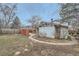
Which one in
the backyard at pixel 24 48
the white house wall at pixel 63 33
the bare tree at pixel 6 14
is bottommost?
the backyard at pixel 24 48

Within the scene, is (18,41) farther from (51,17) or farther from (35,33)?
(51,17)

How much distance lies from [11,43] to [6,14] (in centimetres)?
28

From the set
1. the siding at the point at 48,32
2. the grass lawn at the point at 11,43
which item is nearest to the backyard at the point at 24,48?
the grass lawn at the point at 11,43

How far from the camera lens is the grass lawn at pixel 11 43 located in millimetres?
1762

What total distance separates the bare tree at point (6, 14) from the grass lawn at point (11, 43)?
12 cm

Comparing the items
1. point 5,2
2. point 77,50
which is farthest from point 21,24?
point 77,50

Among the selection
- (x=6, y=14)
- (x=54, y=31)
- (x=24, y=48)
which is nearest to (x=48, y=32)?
(x=54, y=31)

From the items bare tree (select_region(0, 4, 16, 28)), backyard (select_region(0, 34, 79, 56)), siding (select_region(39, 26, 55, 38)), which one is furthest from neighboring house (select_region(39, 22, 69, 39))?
bare tree (select_region(0, 4, 16, 28))

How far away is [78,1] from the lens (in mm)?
1780

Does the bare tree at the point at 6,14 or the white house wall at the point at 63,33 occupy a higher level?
the bare tree at the point at 6,14

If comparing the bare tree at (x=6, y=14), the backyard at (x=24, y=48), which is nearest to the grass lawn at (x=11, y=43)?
the backyard at (x=24, y=48)

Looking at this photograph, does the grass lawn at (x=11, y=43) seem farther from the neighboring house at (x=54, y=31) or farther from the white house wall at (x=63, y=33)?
the white house wall at (x=63, y=33)

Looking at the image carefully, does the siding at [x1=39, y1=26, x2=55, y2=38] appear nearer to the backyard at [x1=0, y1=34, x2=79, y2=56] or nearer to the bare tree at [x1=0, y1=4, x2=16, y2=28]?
the backyard at [x1=0, y1=34, x2=79, y2=56]

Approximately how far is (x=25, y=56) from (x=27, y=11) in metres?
0.43
